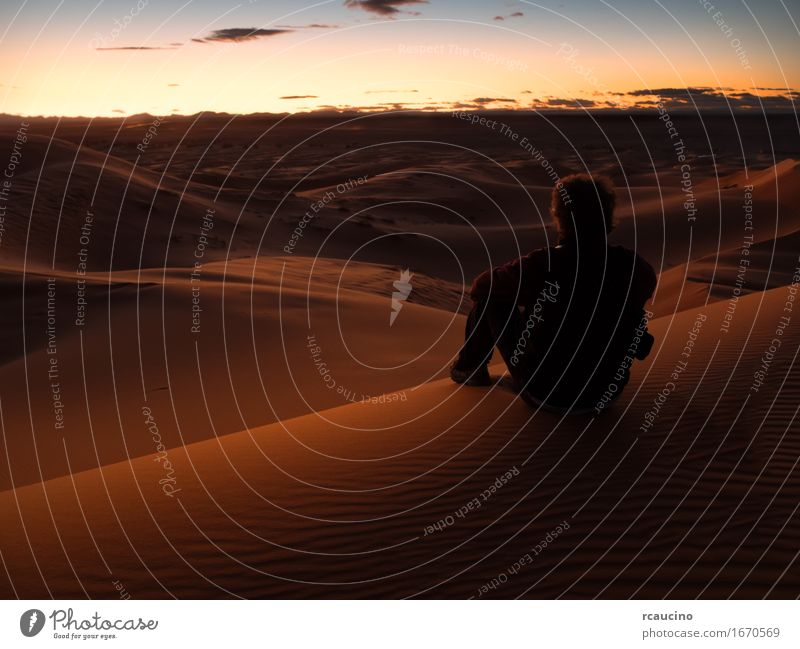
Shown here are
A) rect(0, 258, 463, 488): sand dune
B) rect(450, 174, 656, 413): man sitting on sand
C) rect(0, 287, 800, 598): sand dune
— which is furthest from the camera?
rect(0, 258, 463, 488): sand dune

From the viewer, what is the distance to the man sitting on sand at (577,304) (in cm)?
618

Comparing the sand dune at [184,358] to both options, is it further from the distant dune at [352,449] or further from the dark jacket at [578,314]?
the dark jacket at [578,314]

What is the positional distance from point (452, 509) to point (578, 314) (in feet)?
6.07

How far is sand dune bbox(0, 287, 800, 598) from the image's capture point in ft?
15.5

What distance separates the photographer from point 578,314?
6.30m

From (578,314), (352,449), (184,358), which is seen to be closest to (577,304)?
(578,314)

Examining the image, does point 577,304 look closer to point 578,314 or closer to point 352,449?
point 578,314

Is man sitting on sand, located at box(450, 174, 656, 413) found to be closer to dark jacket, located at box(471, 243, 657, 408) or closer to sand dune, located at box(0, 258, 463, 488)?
dark jacket, located at box(471, 243, 657, 408)

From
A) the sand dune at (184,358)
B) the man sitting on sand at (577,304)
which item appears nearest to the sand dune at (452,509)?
the man sitting on sand at (577,304)

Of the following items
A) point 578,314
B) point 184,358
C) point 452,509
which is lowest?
point 452,509

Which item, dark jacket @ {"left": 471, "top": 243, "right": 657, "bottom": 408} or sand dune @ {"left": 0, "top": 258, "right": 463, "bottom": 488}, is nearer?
dark jacket @ {"left": 471, "top": 243, "right": 657, "bottom": 408}

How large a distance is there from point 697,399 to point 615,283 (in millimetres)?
1633

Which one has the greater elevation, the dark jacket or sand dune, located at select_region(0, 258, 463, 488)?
the dark jacket

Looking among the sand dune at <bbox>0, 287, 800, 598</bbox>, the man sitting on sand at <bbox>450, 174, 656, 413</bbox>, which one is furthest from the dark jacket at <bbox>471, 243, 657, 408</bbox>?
the sand dune at <bbox>0, 287, 800, 598</bbox>
